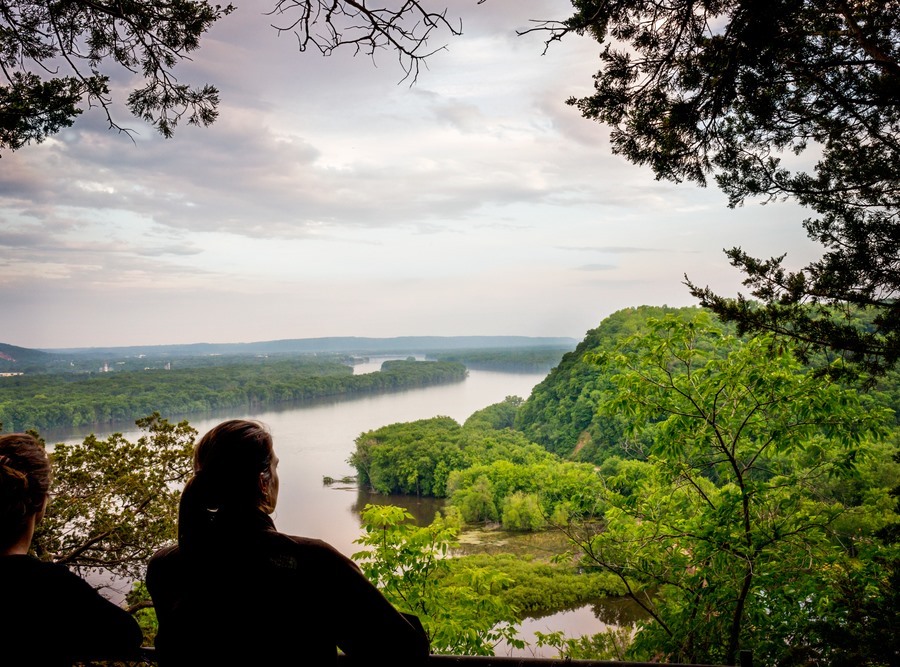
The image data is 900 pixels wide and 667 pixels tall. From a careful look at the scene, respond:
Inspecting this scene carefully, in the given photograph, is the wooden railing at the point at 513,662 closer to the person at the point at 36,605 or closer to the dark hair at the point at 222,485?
the person at the point at 36,605

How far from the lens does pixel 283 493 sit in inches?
1038

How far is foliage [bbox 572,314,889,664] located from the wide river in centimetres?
228

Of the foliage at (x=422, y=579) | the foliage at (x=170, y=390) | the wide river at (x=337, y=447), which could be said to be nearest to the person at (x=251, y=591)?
the wide river at (x=337, y=447)

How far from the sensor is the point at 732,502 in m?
3.61

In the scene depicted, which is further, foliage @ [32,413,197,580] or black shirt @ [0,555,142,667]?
foliage @ [32,413,197,580]

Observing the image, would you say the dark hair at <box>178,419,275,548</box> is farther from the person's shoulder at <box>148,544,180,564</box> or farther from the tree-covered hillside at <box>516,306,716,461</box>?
the tree-covered hillside at <box>516,306,716,461</box>

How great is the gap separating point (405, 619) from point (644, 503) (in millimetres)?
3566

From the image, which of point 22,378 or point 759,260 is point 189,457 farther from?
point 22,378

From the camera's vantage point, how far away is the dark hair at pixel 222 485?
3.09 feet

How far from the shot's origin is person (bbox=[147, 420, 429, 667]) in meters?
0.90

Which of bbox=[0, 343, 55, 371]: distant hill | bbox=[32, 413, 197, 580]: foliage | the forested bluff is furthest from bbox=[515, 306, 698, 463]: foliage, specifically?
bbox=[0, 343, 55, 371]: distant hill

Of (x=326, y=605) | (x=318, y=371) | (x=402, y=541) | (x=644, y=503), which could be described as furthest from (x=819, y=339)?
(x=318, y=371)

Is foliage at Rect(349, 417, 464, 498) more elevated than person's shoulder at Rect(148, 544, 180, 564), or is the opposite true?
person's shoulder at Rect(148, 544, 180, 564)

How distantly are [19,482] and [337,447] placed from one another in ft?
118
